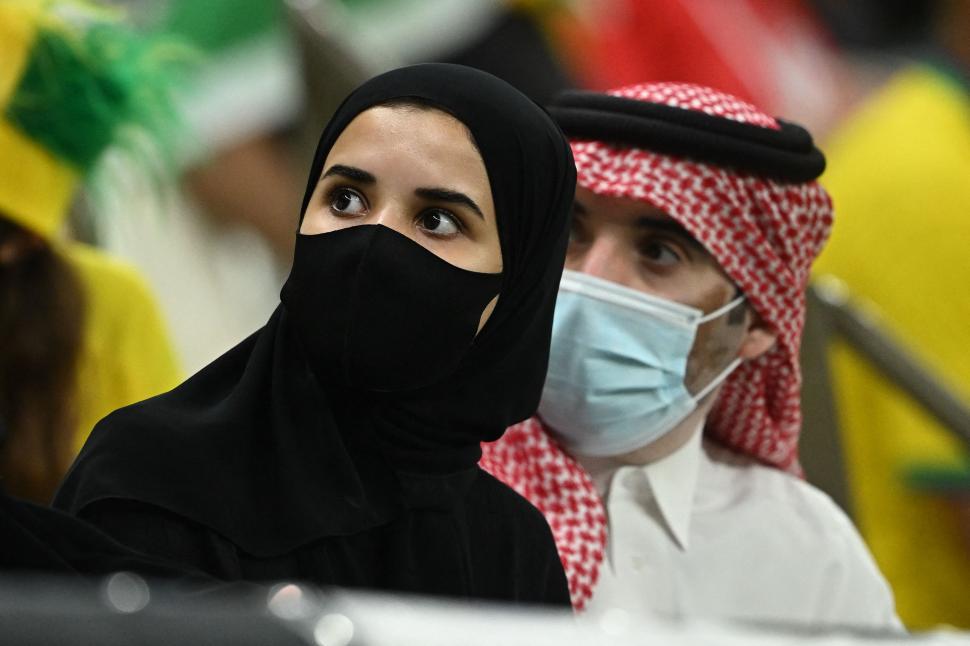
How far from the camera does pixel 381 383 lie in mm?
2221

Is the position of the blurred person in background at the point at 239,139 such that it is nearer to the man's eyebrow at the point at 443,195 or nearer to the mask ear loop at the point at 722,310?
the mask ear loop at the point at 722,310

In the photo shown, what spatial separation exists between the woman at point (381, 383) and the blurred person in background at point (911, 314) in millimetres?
2165

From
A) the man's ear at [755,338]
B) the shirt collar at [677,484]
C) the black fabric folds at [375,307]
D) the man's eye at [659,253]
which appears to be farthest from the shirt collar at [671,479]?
the black fabric folds at [375,307]

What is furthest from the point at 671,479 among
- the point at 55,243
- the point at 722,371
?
the point at 55,243

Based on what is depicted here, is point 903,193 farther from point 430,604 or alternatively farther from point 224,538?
point 430,604

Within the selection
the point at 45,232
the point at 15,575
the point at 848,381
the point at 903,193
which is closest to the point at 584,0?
the point at 903,193

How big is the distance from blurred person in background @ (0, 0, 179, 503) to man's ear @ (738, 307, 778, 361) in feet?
3.45

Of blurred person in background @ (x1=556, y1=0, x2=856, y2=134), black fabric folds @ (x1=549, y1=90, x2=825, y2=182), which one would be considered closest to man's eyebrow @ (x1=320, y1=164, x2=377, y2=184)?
black fabric folds @ (x1=549, y1=90, x2=825, y2=182)

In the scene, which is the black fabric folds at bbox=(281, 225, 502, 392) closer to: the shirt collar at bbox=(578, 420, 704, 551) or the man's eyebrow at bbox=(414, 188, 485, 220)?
the man's eyebrow at bbox=(414, 188, 485, 220)

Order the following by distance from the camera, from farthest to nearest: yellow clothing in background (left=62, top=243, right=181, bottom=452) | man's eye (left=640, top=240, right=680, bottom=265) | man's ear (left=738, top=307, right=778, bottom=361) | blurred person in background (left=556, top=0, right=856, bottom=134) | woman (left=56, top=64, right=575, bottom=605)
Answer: blurred person in background (left=556, top=0, right=856, bottom=134) < yellow clothing in background (left=62, top=243, right=181, bottom=452) < man's ear (left=738, top=307, right=778, bottom=361) < man's eye (left=640, top=240, right=680, bottom=265) < woman (left=56, top=64, right=575, bottom=605)

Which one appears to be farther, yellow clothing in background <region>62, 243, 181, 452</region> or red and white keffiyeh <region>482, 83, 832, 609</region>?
yellow clothing in background <region>62, 243, 181, 452</region>

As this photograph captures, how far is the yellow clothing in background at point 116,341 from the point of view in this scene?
3365 millimetres

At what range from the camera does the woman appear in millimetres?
2137

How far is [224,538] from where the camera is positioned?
83.6 inches
